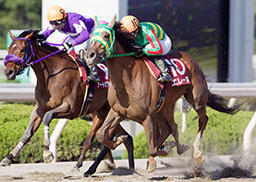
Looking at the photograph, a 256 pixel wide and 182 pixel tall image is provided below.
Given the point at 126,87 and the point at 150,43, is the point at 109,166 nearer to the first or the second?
the point at 126,87

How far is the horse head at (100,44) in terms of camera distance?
4.96 meters

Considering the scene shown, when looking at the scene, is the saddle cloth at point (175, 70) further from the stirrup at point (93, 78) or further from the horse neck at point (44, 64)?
the horse neck at point (44, 64)

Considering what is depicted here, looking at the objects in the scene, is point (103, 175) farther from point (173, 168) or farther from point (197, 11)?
point (197, 11)

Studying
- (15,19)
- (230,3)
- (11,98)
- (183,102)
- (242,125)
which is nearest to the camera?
(11,98)

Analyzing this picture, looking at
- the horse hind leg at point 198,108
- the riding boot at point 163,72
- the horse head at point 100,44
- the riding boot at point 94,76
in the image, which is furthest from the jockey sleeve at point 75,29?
the horse hind leg at point 198,108

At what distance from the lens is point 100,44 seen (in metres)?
5.04

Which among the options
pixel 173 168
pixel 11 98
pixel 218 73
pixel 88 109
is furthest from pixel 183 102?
pixel 218 73

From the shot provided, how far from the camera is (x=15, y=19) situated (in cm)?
2991

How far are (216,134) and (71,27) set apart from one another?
8.66 feet

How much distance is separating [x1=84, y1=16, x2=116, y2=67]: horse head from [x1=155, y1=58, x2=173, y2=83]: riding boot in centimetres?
56

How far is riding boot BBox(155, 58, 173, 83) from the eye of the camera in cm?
549

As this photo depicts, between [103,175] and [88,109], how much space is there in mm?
682

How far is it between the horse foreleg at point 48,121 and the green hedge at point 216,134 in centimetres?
192

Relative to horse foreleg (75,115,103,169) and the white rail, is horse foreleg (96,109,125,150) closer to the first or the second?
A: horse foreleg (75,115,103,169)
